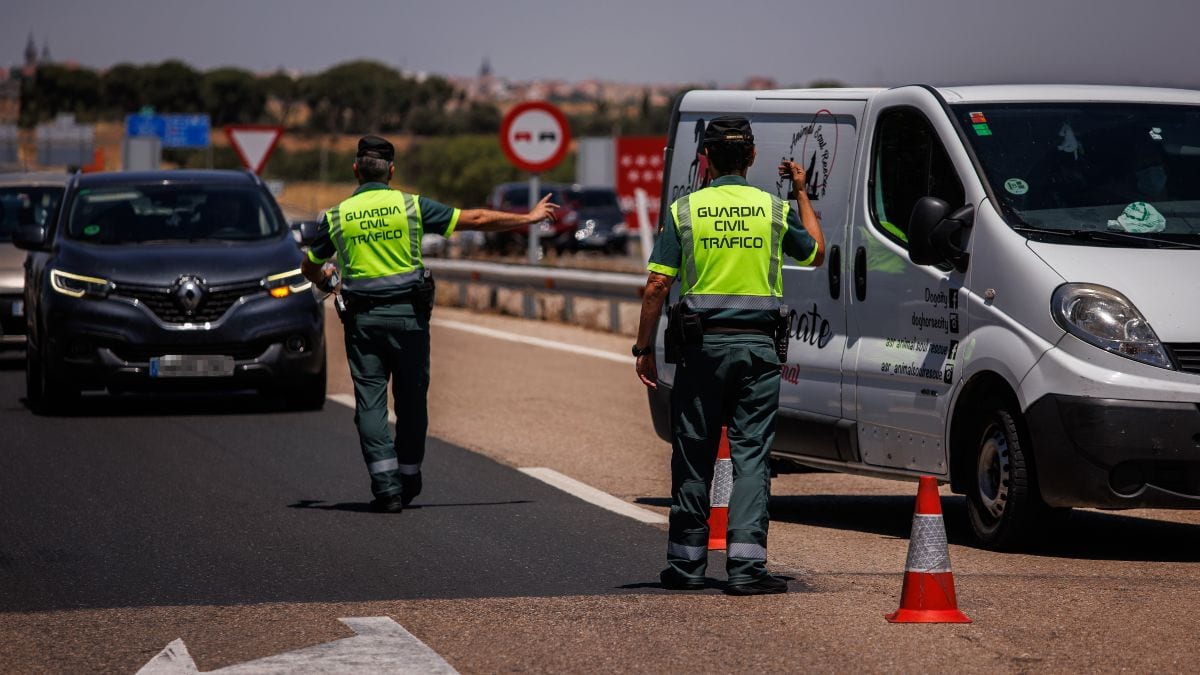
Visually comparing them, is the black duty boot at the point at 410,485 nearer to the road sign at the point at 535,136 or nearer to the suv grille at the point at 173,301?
the suv grille at the point at 173,301

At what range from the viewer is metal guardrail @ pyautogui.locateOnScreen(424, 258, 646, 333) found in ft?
72.4

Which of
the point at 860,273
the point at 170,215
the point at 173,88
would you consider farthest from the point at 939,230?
the point at 173,88

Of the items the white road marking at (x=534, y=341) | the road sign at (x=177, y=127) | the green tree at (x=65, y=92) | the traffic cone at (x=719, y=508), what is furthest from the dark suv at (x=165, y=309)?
the green tree at (x=65, y=92)

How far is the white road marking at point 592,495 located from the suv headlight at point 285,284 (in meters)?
3.38

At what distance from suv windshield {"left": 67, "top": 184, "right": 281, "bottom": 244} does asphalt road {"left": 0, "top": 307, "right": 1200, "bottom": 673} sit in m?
2.02

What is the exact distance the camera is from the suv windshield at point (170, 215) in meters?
15.0

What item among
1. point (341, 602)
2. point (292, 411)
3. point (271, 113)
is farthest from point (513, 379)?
point (271, 113)

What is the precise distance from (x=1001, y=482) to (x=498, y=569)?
6.96 ft

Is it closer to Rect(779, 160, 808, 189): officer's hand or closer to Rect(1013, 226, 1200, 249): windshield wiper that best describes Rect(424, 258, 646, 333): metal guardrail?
Rect(1013, 226, 1200, 249): windshield wiper

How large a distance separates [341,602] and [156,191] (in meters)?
8.52

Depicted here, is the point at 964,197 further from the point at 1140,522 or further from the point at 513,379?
the point at 513,379

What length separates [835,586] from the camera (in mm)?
7730

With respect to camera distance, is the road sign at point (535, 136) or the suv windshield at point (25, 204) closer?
the suv windshield at point (25, 204)

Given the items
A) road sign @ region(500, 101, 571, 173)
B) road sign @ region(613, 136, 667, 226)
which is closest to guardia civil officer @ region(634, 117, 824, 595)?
road sign @ region(500, 101, 571, 173)
